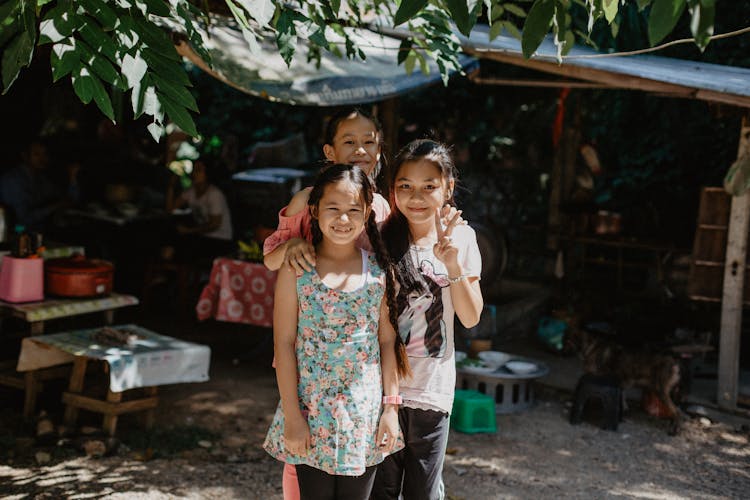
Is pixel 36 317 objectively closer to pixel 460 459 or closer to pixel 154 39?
pixel 460 459

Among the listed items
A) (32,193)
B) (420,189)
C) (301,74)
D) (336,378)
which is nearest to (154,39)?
(420,189)

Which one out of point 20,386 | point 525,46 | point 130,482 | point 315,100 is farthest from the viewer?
point 315,100

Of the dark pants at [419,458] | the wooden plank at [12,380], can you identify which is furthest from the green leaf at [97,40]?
the wooden plank at [12,380]

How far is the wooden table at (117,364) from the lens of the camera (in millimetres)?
4781

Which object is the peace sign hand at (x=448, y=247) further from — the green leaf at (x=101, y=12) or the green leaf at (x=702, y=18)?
the green leaf at (x=101, y=12)

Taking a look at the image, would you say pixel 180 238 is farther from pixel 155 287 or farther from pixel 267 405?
pixel 267 405

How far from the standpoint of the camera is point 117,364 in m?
4.70

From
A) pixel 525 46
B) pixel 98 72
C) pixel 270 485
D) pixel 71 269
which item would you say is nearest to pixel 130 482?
pixel 270 485

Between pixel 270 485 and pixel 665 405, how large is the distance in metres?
3.21

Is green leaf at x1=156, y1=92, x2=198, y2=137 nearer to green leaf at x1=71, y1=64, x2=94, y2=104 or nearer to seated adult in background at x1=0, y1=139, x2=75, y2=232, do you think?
green leaf at x1=71, y1=64, x2=94, y2=104

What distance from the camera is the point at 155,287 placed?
894 centimetres

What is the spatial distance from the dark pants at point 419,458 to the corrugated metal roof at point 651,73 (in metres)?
2.98

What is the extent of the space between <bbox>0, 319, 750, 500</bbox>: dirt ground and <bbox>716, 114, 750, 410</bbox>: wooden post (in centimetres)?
35

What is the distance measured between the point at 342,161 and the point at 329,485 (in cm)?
130
